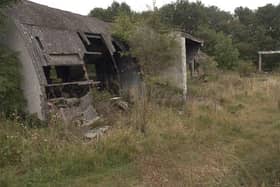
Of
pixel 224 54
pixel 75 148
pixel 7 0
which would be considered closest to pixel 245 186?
pixel 75 148

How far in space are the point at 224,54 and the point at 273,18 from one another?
20.9 m

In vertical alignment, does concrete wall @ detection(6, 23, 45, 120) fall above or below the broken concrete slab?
above

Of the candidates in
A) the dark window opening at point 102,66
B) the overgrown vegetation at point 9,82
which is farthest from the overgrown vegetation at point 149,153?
the dark window opening at point 102,66

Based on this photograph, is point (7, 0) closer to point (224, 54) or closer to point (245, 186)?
point (245, 186)

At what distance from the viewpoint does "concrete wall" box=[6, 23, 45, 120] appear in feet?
29.3

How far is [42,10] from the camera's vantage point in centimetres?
1155

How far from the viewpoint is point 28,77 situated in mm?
9117

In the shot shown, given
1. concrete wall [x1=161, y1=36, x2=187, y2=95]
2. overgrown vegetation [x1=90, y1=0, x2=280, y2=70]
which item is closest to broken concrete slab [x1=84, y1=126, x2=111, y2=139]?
concrete wall [x1=161, y1=36, x2=187, y2=95]

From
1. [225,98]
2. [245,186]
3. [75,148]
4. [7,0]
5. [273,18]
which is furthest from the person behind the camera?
[273,18]

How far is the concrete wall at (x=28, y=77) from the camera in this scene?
29.3 feet

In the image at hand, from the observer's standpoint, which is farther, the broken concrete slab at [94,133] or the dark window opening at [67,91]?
the dark window opening at [67,91]

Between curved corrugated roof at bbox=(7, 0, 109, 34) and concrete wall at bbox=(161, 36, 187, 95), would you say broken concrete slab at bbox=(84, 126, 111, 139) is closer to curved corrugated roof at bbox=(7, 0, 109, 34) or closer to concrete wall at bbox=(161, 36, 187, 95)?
curved corrugated roof at bbox=(7, 0, 109, 34)

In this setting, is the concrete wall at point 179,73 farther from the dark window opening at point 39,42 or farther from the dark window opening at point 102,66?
the dark window opening at point 39,42

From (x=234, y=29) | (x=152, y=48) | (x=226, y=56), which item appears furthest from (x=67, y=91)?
(x=234, y=29)
